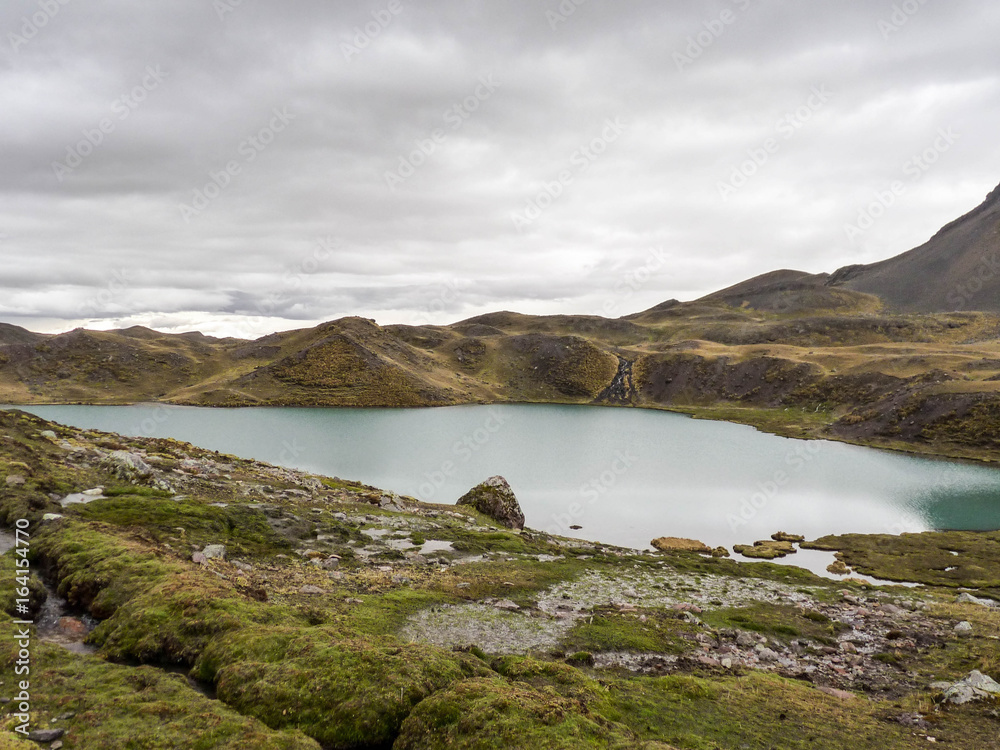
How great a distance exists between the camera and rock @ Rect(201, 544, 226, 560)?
20125mm

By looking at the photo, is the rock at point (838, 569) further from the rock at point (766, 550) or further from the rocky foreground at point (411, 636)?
the rocky foreground at point (411, 636)

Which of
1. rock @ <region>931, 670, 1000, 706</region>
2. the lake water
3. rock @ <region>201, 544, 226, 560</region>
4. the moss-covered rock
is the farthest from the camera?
the lake water

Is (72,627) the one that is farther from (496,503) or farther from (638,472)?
(638,472)

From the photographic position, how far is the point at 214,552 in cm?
2050

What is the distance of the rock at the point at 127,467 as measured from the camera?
29031 millimetres

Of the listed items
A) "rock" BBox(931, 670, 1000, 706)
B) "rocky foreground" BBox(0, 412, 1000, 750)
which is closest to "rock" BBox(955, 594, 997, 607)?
"rocky foreground" BBox(0, 412, 1000, 750)

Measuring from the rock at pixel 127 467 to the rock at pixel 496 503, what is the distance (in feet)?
79.0

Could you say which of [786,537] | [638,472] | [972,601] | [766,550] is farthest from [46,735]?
[638,472]

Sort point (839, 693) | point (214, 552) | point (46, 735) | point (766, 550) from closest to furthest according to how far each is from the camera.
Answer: point (46, 735)
point (839, 693)
point (214, 552)
point (766, 550)

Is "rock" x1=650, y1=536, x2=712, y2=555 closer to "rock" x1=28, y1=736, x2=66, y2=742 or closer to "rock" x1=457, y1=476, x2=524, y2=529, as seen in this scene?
"rock" x1=457, y1=476, x2=524, y2=529

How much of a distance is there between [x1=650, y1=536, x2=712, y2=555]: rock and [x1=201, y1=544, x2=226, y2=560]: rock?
33541mm

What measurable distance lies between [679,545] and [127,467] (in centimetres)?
4143

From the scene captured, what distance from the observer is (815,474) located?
7331cm

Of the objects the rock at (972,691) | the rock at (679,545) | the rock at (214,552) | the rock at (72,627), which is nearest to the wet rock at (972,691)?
the rock at (972,691)
